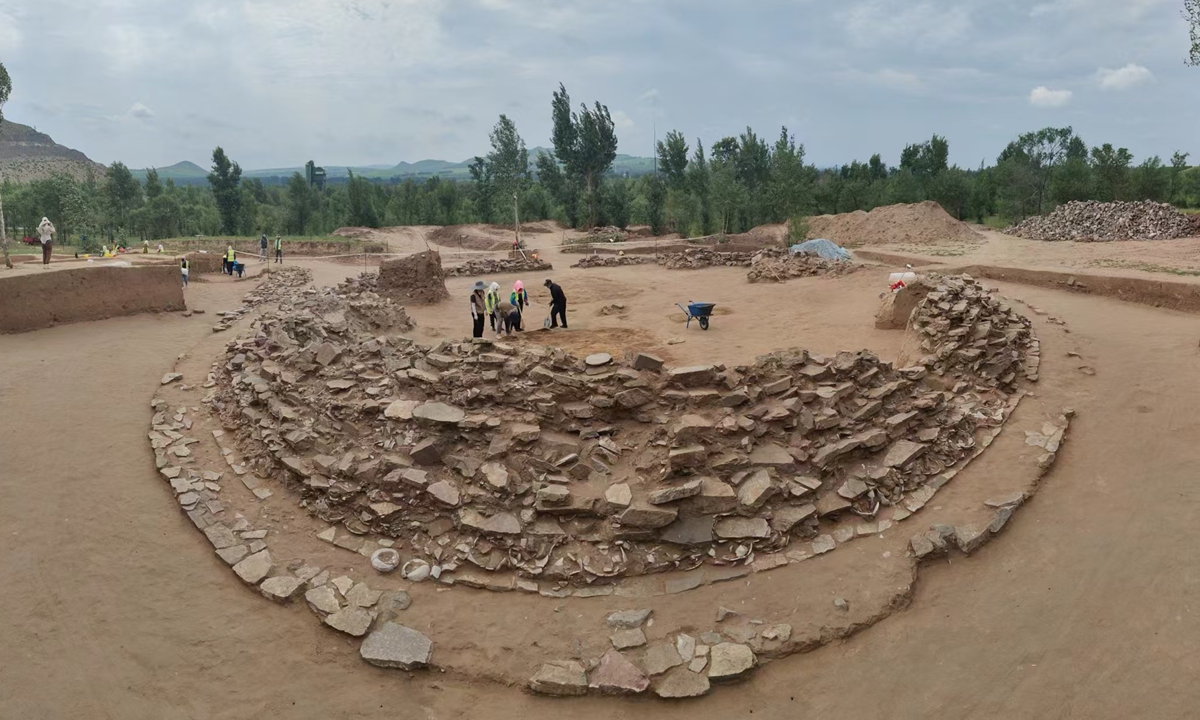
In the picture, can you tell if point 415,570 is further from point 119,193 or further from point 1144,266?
point 119,193

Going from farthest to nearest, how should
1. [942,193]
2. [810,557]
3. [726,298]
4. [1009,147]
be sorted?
[1009,147]
[942,193]
[726,298]
[810,557]

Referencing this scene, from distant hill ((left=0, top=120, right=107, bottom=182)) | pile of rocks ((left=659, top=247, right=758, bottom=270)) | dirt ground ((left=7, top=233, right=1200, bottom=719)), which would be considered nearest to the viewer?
dirt ground ((left=7, top=233, right=1200, bottom=719))

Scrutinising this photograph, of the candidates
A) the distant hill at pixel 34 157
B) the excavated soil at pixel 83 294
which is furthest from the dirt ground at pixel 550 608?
the distant hill at pixel 34 157

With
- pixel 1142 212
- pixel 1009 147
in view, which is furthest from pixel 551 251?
pixel 1009 147

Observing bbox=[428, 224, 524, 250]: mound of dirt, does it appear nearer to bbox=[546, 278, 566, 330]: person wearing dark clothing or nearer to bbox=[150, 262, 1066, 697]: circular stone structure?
bbox=[546, 278, 566, 330]: person wearing dark clothing

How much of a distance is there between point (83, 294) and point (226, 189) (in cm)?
3779

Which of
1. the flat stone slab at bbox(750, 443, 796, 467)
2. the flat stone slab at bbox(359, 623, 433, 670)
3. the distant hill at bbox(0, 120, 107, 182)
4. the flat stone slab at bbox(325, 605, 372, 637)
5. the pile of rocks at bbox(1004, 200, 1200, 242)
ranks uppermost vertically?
the distant hill at bbox(0, 120, 107, 182)

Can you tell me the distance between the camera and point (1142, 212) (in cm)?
2783

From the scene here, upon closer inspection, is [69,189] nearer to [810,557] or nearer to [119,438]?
[119,438]

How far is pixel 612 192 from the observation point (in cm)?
4862

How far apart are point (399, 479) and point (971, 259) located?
22506 mm

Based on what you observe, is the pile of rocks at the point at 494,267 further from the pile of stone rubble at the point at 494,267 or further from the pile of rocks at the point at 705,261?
the pile of rocks at the point at 705,261

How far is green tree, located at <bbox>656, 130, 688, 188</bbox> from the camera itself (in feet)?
171

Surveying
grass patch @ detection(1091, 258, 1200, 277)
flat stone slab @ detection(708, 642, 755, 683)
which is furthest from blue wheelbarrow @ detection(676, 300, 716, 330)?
grass patch @ detection(1091, 258, 1200, 277)
